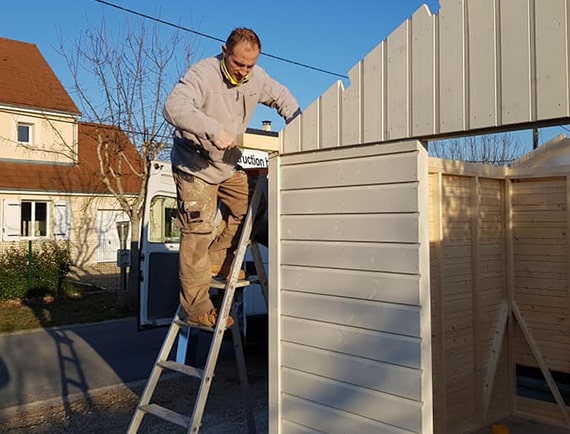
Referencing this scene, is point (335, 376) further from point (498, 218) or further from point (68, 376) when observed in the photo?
point (68, 376)

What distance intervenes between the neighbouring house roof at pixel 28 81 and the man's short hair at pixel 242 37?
688 inches

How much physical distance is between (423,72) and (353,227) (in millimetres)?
879

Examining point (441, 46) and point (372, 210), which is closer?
point (441, 46)

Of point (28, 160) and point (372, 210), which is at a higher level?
point (28, 160)

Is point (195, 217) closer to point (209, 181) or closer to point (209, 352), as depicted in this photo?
point (209, 181)

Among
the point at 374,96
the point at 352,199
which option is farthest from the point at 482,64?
the point at 352,199

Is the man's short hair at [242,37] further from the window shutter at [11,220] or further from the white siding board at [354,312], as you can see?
the window shutter at [11,220]

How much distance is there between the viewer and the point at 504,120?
242 centimetres

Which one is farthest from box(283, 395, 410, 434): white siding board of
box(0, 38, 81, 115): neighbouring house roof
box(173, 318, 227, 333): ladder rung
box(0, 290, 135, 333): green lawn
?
box(0, 38, 81, 115): neighbouring house roof

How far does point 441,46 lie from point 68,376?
681 centimetres

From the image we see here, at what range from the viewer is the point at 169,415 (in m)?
3.51

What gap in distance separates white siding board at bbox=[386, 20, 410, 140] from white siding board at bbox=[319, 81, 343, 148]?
0.34m

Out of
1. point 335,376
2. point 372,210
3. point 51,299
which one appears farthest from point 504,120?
point 51,299

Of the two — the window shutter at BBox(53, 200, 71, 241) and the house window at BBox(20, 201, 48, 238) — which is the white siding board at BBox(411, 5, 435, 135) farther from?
the window shutter at BBox(53, 200, 71, 241)
